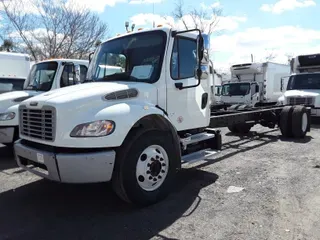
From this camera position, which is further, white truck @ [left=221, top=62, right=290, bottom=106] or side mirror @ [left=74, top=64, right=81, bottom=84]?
white truck @ [left=221, top=62, right=290, bottom=106]

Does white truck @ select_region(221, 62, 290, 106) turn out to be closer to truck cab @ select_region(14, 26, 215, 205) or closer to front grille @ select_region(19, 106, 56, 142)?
truck cab @ select_region(14, 26, 215, 205)

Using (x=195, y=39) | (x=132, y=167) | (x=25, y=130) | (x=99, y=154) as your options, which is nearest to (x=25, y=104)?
(x=25, y=130)

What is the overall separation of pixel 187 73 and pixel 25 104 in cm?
251

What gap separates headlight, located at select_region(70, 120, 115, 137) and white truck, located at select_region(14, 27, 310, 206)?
12mm

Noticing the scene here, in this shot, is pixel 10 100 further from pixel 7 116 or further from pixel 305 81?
pixel 305 81

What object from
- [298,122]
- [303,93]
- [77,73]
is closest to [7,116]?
[77,73]

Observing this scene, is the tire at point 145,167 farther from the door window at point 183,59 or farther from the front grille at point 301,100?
the front grille at point 301,100

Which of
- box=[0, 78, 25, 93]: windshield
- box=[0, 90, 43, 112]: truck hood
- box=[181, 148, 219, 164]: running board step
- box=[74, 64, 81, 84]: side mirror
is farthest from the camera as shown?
box=[0, 78, 25, 93]: windshield

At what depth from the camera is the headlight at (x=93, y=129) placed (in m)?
3.75

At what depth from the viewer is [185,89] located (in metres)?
5.13

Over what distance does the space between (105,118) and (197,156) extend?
2118 mm

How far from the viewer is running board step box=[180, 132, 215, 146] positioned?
526 centimetres

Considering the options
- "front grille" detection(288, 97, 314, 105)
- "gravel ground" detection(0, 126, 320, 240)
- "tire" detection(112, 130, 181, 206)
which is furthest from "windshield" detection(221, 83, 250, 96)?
"tire" detection(112, 130, 181, 206)

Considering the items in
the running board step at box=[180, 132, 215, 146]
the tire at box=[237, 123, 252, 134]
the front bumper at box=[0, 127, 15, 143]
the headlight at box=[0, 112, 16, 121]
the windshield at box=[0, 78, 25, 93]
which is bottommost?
the tire at box=[237, 123, 252, 134]
